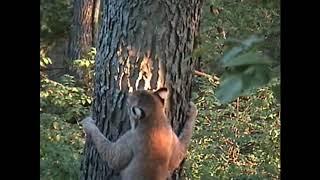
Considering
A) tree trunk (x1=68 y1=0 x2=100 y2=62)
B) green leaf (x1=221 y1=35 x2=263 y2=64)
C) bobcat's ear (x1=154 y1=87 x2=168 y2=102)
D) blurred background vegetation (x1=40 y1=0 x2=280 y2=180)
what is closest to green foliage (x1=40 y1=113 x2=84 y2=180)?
blurred background vegetation (x1=40 y1=0 x2=280 y2=180)

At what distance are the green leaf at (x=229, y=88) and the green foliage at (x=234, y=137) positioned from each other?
18.0 feet

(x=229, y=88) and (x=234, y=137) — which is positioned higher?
(x=229, y=88)

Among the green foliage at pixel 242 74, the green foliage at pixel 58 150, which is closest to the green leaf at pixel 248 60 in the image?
the green foliage at pixel 242 74

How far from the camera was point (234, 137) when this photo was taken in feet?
23.4

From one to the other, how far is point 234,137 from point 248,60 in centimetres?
630

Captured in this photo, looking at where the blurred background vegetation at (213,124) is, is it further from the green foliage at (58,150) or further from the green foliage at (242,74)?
the green foliage at (242,74)

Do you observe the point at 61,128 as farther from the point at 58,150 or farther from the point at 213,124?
the point at 213,124

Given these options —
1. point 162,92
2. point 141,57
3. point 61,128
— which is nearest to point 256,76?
point 162,92

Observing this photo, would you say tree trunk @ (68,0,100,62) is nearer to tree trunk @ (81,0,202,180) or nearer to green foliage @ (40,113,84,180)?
green foliage @ (40,113,84,180)

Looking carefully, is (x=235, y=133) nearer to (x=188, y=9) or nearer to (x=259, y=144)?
(x=259, y=144)
